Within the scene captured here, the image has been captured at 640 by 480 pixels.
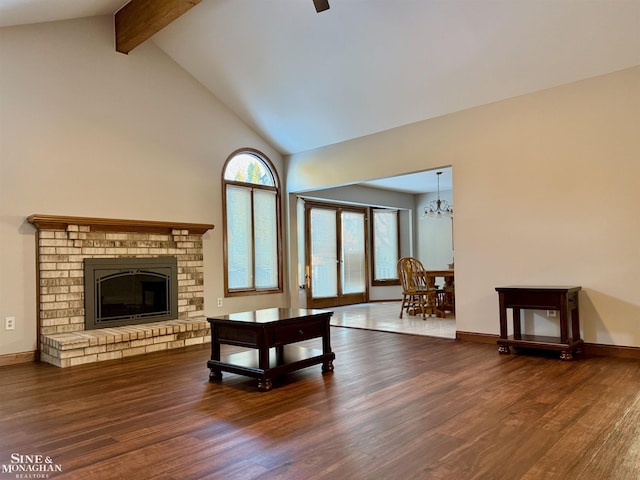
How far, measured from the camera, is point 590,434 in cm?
231

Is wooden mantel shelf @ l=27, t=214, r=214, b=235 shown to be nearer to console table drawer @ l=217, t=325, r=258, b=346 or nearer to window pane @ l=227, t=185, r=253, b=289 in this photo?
window pane @ l=227, t=185, r=253, b=289

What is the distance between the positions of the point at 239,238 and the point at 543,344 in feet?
13.1

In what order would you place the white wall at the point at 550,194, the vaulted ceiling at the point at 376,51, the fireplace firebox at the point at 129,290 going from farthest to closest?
the fireplace firebox at the point at 129,290, the white wall at the point at 550,194, the vaulted ceiling at the point at 376,51

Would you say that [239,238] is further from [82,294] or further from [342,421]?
[342,421]

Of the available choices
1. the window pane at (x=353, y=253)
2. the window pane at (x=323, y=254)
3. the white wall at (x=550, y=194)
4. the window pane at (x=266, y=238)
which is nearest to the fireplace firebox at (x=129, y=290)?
the window pane at (x=266, y=238)

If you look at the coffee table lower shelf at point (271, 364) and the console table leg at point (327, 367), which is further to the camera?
the console table leg at point (327, 367)

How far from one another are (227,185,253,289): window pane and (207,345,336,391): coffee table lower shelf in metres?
2.42

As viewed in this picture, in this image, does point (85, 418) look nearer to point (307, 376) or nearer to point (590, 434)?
point (307, 376)

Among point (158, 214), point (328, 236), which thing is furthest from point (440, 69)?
Result: point (328, 236)

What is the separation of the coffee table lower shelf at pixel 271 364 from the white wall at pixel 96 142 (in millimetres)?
2179

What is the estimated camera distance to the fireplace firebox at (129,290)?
4.83 meters

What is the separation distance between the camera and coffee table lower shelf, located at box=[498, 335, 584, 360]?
13.0 feet

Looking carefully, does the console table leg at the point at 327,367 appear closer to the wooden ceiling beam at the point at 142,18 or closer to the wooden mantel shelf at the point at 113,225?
the wooden mantel shelf at the point at 113,225

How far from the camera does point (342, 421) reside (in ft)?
8.43
